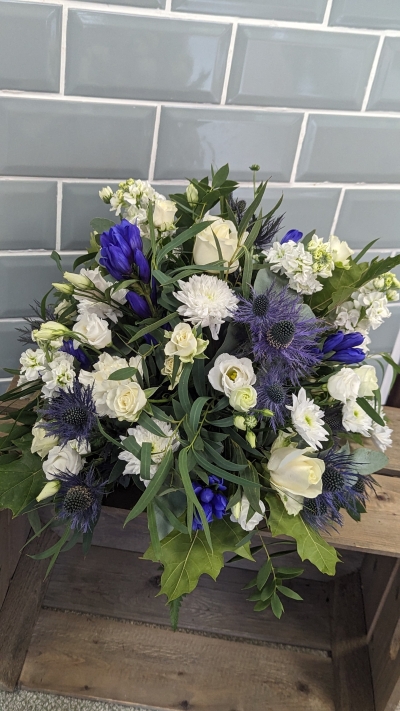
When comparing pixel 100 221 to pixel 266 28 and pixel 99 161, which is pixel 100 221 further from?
pixel 266 28

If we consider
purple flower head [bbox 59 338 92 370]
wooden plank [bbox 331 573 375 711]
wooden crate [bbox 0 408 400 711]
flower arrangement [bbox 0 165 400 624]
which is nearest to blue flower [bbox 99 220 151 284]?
flower arrangement [bbox 0 165 400 624]

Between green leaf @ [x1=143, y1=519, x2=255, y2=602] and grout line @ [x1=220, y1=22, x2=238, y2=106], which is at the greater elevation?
grout line @ [x1=220, y1=22, x2=238, y2=106]

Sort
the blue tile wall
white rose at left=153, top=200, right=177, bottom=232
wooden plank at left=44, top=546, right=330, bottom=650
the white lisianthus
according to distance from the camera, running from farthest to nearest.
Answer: wooden plank at left=44, top=546, right=330, bottom=650 → the blue tile wall → white rose at left=153, top=200, right=177, bottom=232 → the white lisianthus

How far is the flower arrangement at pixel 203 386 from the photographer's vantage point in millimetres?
633

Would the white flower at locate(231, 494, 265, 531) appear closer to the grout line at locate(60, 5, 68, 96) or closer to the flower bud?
the flower bud

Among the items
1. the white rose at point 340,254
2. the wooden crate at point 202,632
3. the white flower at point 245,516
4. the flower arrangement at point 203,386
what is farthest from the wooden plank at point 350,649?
the white rose at point 340,254

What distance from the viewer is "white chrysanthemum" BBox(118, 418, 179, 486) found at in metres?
0.64

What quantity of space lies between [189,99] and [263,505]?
583 millimetres

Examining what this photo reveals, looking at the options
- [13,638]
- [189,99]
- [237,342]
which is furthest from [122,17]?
[13,638]

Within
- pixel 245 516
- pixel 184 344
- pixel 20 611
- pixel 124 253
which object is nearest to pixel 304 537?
pixel 245 516

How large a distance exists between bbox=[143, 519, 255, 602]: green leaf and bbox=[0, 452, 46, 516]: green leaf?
0.16 metres

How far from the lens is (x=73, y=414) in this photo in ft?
2.16

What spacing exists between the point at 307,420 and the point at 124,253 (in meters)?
0.26

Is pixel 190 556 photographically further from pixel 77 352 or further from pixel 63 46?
pixel 63 46
